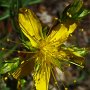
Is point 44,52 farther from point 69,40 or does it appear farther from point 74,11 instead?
point 69,40

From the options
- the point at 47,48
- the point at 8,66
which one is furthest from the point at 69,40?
the point at 8,66

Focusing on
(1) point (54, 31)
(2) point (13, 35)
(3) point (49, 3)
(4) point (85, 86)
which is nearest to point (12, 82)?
(1) point (54, 31)

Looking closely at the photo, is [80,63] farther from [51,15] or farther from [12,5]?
[51,15]

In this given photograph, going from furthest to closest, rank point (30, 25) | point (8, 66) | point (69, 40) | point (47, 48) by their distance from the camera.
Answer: point (69, 40)
point (47, 48)
point (30, 25)
point (8, 66)

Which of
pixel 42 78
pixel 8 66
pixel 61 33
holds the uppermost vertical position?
pixel 61 33

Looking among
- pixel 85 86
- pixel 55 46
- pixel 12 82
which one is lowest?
pixel 85 86

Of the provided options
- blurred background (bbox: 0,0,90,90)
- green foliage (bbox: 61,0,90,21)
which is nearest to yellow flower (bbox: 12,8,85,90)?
green foliage (bbox: 61,0,90,21)

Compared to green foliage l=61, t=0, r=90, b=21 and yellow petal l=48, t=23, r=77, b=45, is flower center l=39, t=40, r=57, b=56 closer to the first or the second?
yellow petal l=48, t=23, r=77, b=45
